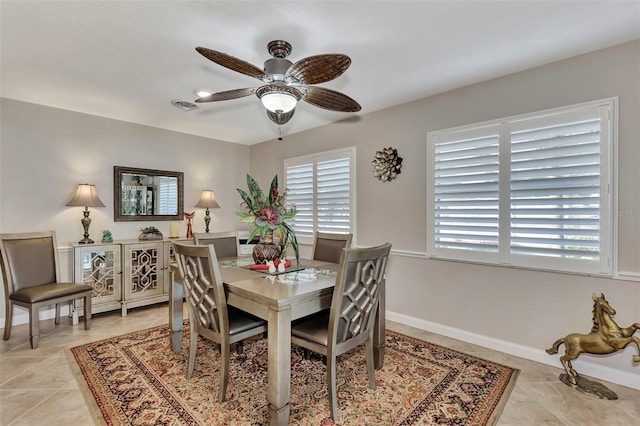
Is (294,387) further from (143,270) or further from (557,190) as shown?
(143,270)

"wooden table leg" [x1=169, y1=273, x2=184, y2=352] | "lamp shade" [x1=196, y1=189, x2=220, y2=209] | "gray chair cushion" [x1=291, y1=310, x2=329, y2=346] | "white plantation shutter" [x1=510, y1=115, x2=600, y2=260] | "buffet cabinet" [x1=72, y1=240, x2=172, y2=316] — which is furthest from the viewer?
"lamp shade" [x1=196, y1=189, x2=220, y2=209]

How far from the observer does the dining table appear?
1.67m

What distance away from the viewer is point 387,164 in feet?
11.4

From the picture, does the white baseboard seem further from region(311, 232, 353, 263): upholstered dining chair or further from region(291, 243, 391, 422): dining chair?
region(291, 243, 391, 422): dining chair

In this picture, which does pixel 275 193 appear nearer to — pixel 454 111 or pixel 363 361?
pixel 363 361

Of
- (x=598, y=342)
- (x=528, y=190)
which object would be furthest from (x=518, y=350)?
(x=528, y=190)

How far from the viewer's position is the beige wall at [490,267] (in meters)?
2.16

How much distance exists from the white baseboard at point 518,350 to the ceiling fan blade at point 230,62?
2.82 m

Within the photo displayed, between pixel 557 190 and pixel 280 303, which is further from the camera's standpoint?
pixel 557 190

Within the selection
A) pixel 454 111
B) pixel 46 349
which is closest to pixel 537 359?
pixel 454 111

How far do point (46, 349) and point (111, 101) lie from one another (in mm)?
2514

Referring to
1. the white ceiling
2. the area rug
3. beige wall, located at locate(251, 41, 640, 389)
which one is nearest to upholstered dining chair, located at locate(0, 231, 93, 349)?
Answer: the area rug

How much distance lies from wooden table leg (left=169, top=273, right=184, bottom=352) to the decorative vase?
76 cm

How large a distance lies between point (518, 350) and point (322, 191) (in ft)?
9.06
